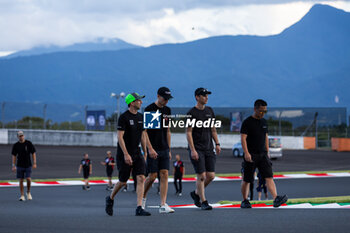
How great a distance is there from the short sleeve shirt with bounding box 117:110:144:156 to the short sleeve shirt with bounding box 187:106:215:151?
1.00 metres

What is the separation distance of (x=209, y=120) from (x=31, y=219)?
10.6 feet

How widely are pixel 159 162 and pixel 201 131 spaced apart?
2.97 feet

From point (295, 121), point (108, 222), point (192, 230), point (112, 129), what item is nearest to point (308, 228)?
point (192, 230)

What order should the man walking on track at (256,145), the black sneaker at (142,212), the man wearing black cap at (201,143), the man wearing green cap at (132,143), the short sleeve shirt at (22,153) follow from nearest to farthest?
the black sneaker at (142,212), the man wearing green cap at (132,143), the man wearing black cap at (201,143), the man walking on track at (256,145), the short sleeve shirt at (22,153)

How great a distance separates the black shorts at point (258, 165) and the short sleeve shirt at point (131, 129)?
6.57 feet

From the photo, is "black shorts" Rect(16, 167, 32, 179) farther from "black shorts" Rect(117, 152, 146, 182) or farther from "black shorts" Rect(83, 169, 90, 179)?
"black shorts" Rect(117, 152, 146, 182)

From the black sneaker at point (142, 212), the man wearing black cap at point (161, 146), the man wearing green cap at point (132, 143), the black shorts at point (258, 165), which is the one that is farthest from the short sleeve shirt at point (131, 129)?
the black shorts at point (258, 165)

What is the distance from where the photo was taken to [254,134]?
32.7 feet

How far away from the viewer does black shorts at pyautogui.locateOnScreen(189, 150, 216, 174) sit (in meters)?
9.69

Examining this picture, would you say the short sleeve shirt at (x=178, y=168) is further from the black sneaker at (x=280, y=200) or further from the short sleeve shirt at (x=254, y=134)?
the black sneaker at (x=280, y=200)

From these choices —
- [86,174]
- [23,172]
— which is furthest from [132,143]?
[86,174]

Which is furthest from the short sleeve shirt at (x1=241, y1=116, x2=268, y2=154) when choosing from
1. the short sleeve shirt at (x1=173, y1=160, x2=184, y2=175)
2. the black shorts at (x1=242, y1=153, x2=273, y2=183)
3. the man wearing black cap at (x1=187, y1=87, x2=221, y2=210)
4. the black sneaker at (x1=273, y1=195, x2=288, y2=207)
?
the short sleeve shirt at (x1=173, y1=160, x2=184, y2=175)

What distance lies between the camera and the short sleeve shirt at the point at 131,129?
9031 mm

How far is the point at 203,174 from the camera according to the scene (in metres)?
9.77
